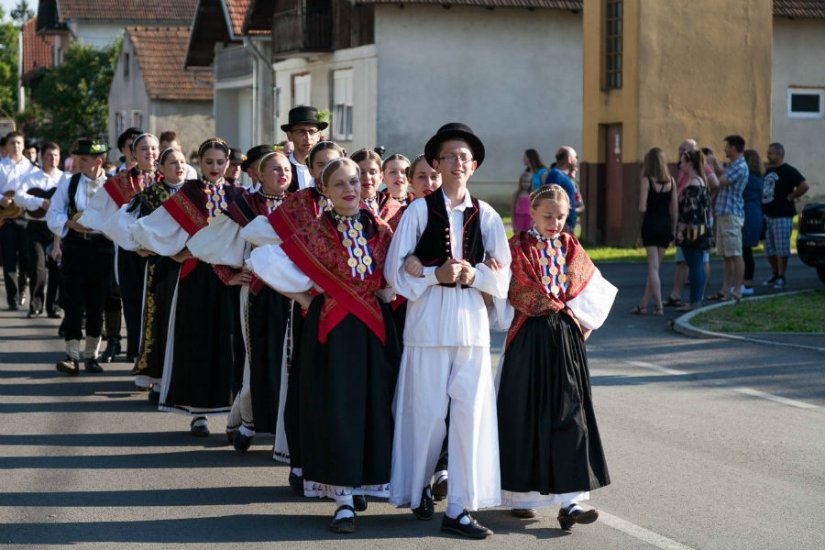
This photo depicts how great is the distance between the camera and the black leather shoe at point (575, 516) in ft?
22.6

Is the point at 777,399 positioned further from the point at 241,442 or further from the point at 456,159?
the point at 456,159

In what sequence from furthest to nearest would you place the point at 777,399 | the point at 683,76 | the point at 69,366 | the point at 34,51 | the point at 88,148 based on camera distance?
the point at 34,51
the point at 683,76
the point at 88,148
the point at 69,366
the point at 777,399

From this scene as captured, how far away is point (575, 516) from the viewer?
6934 millimetres

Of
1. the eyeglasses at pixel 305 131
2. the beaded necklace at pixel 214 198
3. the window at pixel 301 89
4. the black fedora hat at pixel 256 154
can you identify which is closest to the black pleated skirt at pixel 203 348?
the beaded necklace at pixel 214 198

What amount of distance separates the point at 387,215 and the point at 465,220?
982mm

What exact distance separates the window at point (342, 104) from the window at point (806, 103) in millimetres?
11850

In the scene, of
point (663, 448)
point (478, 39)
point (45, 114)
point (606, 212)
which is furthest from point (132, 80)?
point (663, 448)

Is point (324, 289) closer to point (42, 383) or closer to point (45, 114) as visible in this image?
point (42, 383)

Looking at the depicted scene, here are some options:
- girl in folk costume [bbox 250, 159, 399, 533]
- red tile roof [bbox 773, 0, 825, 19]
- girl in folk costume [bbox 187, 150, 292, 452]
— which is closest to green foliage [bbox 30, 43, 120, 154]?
red tile roof [bbox 773, 0, 825, 19]

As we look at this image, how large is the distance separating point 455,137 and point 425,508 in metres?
1.87

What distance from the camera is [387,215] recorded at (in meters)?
7.89

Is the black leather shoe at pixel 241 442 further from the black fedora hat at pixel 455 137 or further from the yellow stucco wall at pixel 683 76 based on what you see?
the yellow stucco wall at pixel 683 76

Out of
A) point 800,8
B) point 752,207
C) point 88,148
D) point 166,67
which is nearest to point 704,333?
point 752,207

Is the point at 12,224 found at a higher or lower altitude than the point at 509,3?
lower
